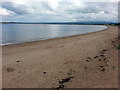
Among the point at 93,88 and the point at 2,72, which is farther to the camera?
the point at 2,72

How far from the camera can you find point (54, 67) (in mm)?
8453

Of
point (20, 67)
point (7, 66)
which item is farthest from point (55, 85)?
point (7, 66)

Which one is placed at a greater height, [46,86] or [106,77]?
[106,77]

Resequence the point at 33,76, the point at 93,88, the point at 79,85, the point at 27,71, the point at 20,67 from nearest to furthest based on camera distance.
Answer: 1. the point at 93,88
2. the point at 79,85
3. the point at 33,76
4. the point at 27,71
5. the point at 20,67

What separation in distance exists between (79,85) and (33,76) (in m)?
2.87

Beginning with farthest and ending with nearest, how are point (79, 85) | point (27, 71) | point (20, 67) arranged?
point (20, 67) < point (27, 71) < point (79, 85)

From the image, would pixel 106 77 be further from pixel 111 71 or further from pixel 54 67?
pixel 54 67

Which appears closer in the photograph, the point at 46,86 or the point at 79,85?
the point at 79,85

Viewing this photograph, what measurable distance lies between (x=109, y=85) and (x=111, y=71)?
4.55ft

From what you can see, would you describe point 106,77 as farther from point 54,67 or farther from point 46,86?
point 54,67

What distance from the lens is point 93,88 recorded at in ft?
17.0

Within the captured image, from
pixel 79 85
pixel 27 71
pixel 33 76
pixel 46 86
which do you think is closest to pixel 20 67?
pixel 27 71

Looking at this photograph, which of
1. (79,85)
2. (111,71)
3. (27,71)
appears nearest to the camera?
(79,85)

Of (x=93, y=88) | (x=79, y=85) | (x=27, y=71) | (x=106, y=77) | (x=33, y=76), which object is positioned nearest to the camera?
(x=93, y=88)
